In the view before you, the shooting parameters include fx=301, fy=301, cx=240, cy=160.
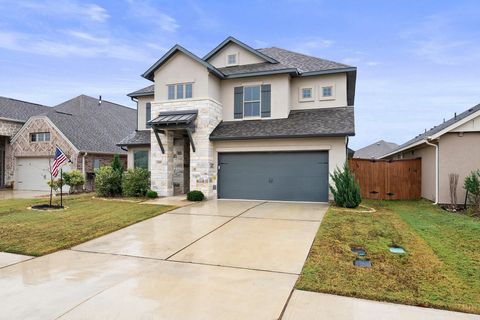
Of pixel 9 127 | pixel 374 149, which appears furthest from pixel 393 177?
pixel 374 149

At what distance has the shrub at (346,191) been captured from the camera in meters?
11.2

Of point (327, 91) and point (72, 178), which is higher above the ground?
point (327, 91)

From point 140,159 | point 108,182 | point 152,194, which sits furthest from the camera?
point 140,159

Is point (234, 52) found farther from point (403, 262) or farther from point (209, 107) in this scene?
point (403, 262)

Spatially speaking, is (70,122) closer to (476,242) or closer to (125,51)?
(125,51)

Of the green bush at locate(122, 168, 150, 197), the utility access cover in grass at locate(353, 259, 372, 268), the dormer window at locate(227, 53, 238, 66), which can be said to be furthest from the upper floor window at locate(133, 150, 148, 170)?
the utility access cover in grass at locate(353, 259, 372, 268)

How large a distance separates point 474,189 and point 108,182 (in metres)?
15.8

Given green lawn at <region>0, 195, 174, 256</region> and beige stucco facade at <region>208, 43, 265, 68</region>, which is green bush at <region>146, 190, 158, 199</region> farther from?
beige stucco facade at <region>208, 43, 265, 68</region>

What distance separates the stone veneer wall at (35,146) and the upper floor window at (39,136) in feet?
0.69

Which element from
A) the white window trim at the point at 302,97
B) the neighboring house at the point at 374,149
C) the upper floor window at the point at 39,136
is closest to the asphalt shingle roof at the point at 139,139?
the upper floor window at the point at 39,136

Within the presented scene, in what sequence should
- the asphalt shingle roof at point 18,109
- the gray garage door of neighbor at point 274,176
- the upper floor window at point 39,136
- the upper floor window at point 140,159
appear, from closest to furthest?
1. the gray garage door of neighbor at point 274,176
2. the upper floor window at point 140,159
3. the upper floor window at point 39,136
4. the asphalt shingle roof at point 18,109

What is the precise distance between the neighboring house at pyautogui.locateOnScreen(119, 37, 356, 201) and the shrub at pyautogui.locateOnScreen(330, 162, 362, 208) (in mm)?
1448

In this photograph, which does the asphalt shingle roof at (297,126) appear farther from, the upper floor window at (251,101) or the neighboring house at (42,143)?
the neighboring house at (42,143)

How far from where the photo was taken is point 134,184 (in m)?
14.9
